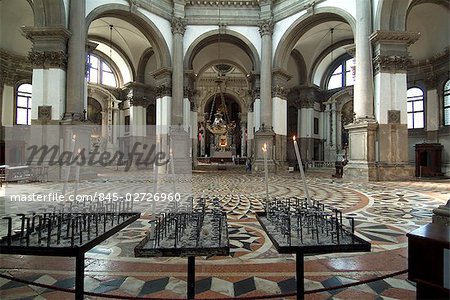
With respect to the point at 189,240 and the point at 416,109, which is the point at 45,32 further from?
the point at 416,109

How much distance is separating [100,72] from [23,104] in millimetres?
6524

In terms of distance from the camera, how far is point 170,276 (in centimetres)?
256

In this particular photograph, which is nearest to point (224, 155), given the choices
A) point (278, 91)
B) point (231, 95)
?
point (231, 95)

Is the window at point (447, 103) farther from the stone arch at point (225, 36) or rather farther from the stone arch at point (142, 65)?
the stone arch at point (142, 65)

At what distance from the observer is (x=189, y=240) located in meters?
1.85

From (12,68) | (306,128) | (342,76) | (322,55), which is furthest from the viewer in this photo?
(342,76)

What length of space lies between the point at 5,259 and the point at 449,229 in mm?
3815

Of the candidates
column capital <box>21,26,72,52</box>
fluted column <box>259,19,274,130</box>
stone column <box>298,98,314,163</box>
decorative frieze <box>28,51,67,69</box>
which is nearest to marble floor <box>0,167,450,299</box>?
decorative frieze <box>28,51,67,69</box>

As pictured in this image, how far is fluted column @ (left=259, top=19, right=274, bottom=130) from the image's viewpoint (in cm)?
1625

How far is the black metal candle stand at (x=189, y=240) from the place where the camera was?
1660mm

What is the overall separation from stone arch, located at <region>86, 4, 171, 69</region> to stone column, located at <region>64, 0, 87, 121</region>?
1125mm

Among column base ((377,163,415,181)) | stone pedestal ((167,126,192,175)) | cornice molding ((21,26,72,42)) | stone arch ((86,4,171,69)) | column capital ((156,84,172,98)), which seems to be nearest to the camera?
cornice molding ((21,26,72,42))

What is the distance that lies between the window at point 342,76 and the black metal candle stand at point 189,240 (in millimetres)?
23801

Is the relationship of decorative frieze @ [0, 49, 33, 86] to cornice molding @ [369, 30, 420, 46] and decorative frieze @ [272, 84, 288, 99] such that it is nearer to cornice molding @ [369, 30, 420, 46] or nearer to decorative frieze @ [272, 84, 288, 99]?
decorative frieze @ [272, 84, 288, 99]
